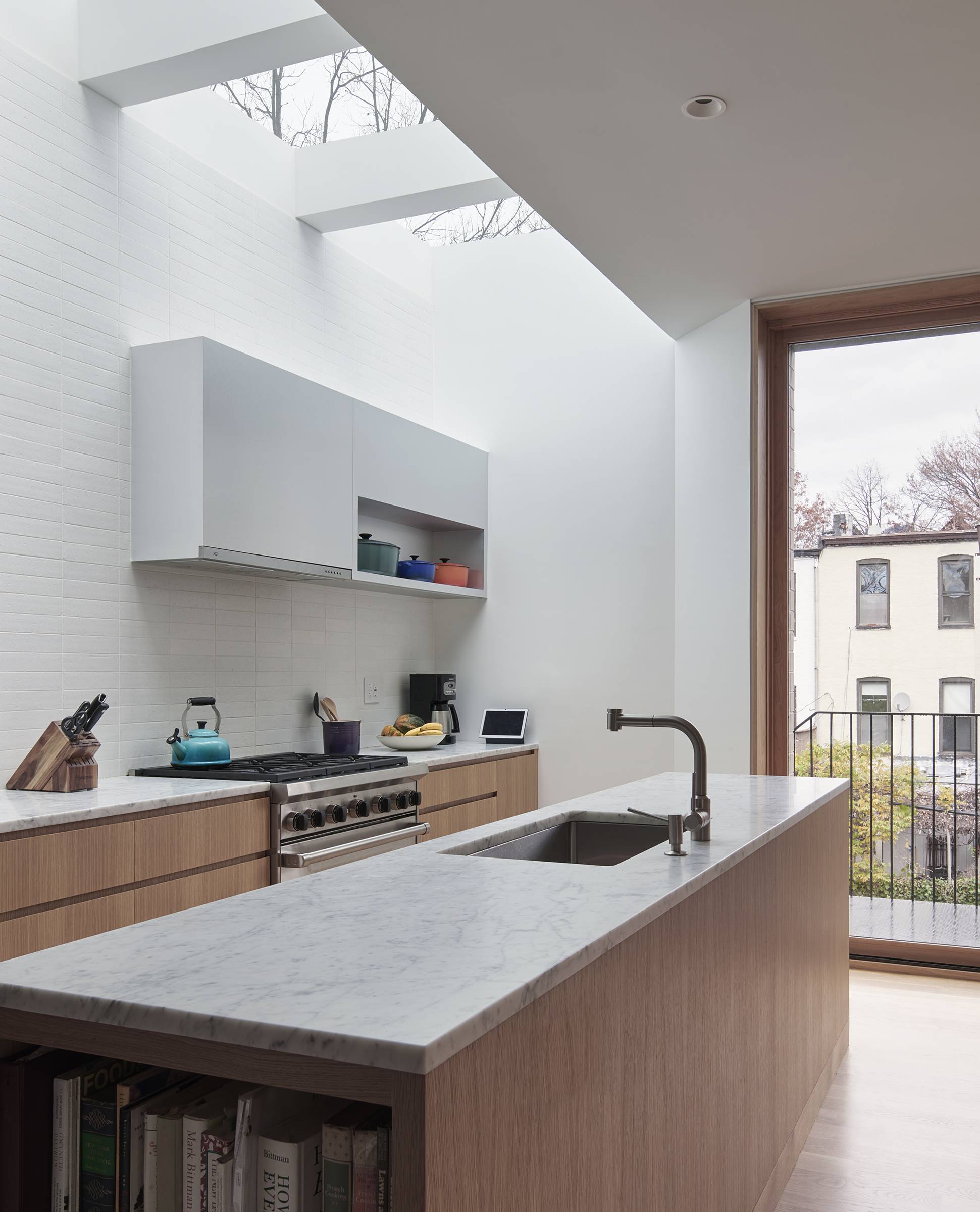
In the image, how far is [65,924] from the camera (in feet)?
8.53

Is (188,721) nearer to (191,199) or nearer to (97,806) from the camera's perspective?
(97,806)

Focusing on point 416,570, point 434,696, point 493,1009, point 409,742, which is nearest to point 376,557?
point 416,570

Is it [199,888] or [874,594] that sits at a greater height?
[874,594]

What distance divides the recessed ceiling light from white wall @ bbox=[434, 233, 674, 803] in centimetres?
214

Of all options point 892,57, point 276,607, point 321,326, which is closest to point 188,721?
point 276,607

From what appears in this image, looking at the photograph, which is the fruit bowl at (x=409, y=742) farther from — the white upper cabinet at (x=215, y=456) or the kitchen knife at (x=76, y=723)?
the kitchen knife at (x=76, y=723)

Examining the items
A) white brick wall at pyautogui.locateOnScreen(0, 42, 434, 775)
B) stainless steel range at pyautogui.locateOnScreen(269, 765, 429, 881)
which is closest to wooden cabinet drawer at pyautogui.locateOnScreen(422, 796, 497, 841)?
stainless steel range at pyautogui.locateOnScreen(269, 765, 429, 881)

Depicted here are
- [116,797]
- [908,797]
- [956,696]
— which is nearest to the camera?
[116,797]

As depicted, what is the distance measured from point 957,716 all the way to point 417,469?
251 cm

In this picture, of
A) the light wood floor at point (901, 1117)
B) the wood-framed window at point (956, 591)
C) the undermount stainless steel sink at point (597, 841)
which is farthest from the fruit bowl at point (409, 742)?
the wood-framed window at point (956, 591)

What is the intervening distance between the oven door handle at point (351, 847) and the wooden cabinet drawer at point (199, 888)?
3.2 inches

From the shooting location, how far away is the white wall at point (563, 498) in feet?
16.4

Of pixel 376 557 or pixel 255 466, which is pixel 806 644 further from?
pixel 255 466

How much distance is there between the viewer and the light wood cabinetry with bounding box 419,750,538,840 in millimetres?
4258
